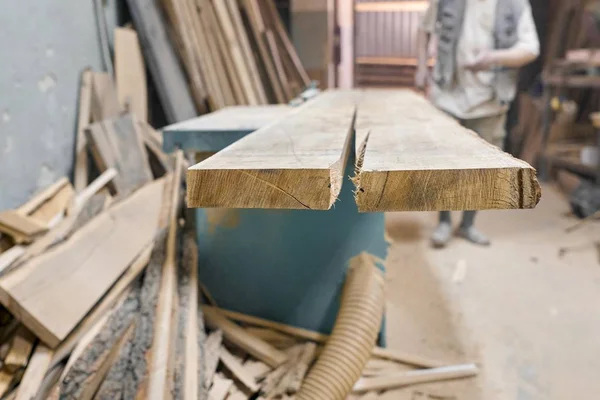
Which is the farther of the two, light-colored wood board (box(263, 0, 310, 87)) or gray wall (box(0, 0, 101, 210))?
light-colored wood board (box(263, 0, 310, 87))

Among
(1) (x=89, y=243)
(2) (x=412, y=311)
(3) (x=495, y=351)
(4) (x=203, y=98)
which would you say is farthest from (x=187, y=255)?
(4) (x=203, y=98)

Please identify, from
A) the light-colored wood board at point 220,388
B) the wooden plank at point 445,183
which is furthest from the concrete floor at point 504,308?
the wooden plank at point 445,183

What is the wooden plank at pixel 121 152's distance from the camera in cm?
236

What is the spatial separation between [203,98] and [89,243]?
5.66 ft

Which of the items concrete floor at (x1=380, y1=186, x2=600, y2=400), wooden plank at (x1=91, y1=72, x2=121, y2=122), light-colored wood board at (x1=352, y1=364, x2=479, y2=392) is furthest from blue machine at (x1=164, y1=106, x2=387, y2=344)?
wooden plank at (x1=91, y1=72, x2=121, y2=122)

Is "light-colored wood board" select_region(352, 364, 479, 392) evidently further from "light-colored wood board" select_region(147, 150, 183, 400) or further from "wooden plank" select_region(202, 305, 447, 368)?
"light-colored wood board" select_region(147, 150, 183, 400)

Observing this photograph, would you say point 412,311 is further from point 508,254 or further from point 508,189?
point 508,189

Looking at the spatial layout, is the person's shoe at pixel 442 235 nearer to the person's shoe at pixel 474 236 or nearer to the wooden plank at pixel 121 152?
the person's shoe at pixel 474 236

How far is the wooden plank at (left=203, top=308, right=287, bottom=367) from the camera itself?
164 centimetres

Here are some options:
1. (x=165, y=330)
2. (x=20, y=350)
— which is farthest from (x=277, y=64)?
(x=20, y=350)

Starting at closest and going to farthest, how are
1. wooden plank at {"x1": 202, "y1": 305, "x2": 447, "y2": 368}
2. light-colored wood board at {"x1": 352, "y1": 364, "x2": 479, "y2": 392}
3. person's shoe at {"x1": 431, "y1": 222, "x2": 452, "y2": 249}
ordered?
light-colored wood board at {"x1": 352, "y1": 364, "x2": 479, "y2": 392} < wooden plank at {"x1": 202, "y1": 305, "x2": 447, "y2": 368} < person's shoe at {"x1": 431, "y1": 222, "x2": 452, "y2": 249}

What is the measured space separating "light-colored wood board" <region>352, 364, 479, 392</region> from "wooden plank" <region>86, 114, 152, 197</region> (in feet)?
4.25

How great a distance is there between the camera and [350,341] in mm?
1479

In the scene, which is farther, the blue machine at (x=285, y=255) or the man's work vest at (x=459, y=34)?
the man's work vest at (x=459, y=34)
